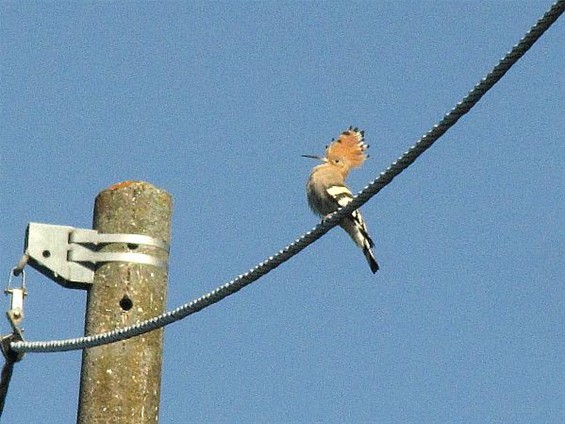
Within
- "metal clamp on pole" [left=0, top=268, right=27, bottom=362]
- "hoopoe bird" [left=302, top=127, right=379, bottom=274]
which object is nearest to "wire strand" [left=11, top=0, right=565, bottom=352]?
"metal clamp on pole" [left=0, top=268, right=27, bottom=362]

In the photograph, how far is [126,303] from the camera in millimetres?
5414

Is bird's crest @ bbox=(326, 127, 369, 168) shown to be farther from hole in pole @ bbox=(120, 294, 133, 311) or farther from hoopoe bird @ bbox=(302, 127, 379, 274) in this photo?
hole in pole @ bbox=(120, 294, 133, 311)

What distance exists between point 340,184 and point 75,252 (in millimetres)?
4868

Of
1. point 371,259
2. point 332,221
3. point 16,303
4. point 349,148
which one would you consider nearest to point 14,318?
point 16,303

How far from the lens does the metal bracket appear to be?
5465mm

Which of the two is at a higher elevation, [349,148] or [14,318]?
[349,148]

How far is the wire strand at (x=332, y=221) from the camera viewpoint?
416 centimetres

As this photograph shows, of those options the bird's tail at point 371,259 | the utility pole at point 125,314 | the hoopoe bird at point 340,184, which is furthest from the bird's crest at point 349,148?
the utility pole at point 125,314

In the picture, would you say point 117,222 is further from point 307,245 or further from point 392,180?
point 392,180

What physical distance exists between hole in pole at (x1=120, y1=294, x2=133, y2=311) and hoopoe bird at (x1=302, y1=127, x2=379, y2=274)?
445 centimetres

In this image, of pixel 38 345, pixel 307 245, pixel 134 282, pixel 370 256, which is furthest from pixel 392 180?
pixel 370 256

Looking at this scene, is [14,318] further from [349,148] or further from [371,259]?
[349,148]

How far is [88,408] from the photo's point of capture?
5289 mm

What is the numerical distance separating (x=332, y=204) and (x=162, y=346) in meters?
4.73
